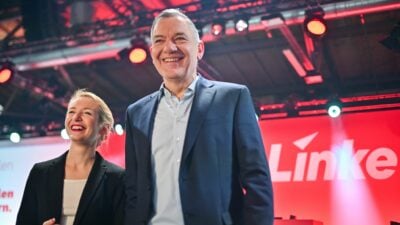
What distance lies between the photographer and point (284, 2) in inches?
185

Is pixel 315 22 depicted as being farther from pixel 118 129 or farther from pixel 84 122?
pixel 84 122

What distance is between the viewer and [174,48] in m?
1.54

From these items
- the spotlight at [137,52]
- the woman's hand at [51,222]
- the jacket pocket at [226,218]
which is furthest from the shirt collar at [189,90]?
the spotlight at [137,52]

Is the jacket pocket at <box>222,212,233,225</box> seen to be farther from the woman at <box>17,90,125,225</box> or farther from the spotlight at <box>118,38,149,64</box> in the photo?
the spotlight at <box>118,38,149,64</box>

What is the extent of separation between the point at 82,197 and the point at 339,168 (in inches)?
138

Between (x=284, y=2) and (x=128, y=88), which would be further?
(x=128, y=88)

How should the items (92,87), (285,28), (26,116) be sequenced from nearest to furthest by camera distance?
1. (285,28)
2. (26,116)
3. (92,87)

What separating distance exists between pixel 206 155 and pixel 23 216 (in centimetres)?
89

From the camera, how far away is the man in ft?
4.64

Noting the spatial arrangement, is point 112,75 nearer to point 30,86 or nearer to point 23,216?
point 30,86

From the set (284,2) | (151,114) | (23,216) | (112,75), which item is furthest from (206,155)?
(112,75)

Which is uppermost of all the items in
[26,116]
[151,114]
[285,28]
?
[285,28]

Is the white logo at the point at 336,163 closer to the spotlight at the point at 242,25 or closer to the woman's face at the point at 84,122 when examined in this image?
the spotlight at the point at 242,25

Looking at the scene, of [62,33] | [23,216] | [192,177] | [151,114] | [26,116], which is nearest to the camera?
[192,177]
